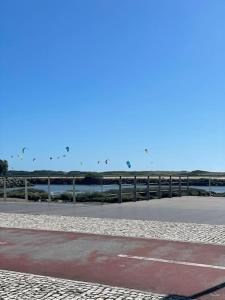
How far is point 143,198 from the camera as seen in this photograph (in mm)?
26297

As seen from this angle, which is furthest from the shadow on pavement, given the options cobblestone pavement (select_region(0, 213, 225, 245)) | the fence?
the fence

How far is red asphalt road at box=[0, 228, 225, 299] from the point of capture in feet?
26.0

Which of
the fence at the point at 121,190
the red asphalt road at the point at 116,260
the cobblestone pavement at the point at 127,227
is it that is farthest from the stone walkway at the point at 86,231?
the fence at the point at 121,190

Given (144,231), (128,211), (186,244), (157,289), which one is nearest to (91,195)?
(128,211)

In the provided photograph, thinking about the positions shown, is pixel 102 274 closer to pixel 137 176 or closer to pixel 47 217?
pixel 47 217

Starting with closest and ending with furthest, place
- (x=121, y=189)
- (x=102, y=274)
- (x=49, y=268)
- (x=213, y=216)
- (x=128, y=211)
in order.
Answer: (x=102, y=274), (x=49, y=268), (x=213, y=216), (x=128, y=211), (x=121, y=189)

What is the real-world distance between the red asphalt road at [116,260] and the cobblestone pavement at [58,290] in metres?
0.32

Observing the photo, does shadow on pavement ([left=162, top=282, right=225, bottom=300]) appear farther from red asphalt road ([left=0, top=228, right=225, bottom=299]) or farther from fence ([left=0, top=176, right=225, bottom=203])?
fence ([left=0, top=176, right=225, bottom=203])

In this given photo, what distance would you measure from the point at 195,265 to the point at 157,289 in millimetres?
1785

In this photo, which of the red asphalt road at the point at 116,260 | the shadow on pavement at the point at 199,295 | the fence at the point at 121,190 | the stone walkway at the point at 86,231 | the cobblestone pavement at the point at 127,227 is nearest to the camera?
the shadow on pavement at the point at 199,295

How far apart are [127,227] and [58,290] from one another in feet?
23.4

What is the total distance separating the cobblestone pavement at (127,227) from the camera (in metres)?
12.6

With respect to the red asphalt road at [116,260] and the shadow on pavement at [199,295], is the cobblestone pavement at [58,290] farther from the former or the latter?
the red asphalt road at [116,260]

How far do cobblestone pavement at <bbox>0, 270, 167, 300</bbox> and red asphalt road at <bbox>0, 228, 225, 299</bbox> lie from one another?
0.32 metres
